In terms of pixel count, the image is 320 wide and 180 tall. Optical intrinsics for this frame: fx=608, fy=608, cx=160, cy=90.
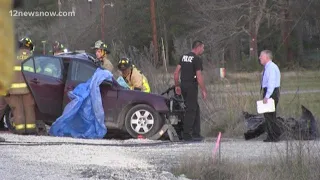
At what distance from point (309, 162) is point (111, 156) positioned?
103 inches

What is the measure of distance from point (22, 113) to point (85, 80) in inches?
51.0

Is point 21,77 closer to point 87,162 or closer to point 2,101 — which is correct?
point 2,101

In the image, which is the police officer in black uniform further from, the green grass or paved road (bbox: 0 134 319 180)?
the green grass

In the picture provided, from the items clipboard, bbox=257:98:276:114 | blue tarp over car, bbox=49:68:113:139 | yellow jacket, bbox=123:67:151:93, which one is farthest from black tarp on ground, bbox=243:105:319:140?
blue tarp over car, bbox=49:68:113:139

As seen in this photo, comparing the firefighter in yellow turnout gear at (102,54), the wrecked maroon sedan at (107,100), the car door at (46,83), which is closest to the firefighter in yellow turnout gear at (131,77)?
the firefighter in yellow turnout gear at (102,54)

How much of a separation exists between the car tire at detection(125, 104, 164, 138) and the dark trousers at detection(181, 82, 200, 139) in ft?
1.52

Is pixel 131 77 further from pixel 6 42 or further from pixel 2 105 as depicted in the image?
pixel 6 42

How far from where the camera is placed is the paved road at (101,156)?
261 inches

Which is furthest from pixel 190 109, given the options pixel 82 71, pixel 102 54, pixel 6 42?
pixel 6 42

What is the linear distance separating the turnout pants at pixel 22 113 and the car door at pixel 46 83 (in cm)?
21

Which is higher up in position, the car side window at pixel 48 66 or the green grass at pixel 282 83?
the car side window at pixel 48 66

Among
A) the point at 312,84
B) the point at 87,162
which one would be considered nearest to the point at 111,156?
the point at 87,162

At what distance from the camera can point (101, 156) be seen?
26.3 feet

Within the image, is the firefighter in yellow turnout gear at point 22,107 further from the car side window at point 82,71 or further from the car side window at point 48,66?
the car side window at point 82,71
